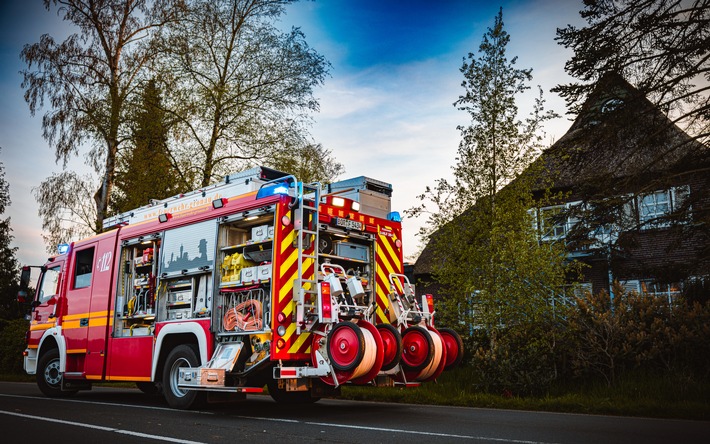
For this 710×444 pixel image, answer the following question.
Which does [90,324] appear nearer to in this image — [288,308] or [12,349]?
[288,308]

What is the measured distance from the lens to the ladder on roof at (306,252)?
864 cm

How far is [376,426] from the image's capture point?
7.63 m

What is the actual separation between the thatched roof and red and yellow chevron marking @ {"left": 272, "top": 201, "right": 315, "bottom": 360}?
692 cm

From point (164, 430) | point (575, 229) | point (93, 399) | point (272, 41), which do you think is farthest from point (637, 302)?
point (272, 41)

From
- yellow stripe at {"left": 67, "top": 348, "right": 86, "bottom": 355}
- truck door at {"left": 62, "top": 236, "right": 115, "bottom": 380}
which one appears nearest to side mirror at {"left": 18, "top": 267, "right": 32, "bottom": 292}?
truck door at {"left": 62, "top": 236, "right": 115, "bottom": 380}

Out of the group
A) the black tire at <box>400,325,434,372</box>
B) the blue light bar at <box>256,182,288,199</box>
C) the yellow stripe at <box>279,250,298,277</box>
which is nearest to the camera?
the yellow stripe at <box>279,250,298,277</box>

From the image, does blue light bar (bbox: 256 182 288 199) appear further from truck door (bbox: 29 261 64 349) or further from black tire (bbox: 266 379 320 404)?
truck door (bbox: 29 261 64 349)

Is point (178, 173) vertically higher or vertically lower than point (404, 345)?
higher

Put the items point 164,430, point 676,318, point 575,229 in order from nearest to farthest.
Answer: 1. point 164,430
2. point 676,318
3. point 575,229

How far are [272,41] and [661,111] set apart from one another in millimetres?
12213

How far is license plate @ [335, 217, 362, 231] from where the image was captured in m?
9.71

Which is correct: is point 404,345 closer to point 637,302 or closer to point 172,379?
point 172,379

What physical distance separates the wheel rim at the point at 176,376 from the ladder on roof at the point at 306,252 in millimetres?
2255

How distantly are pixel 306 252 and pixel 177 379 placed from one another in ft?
9.50
